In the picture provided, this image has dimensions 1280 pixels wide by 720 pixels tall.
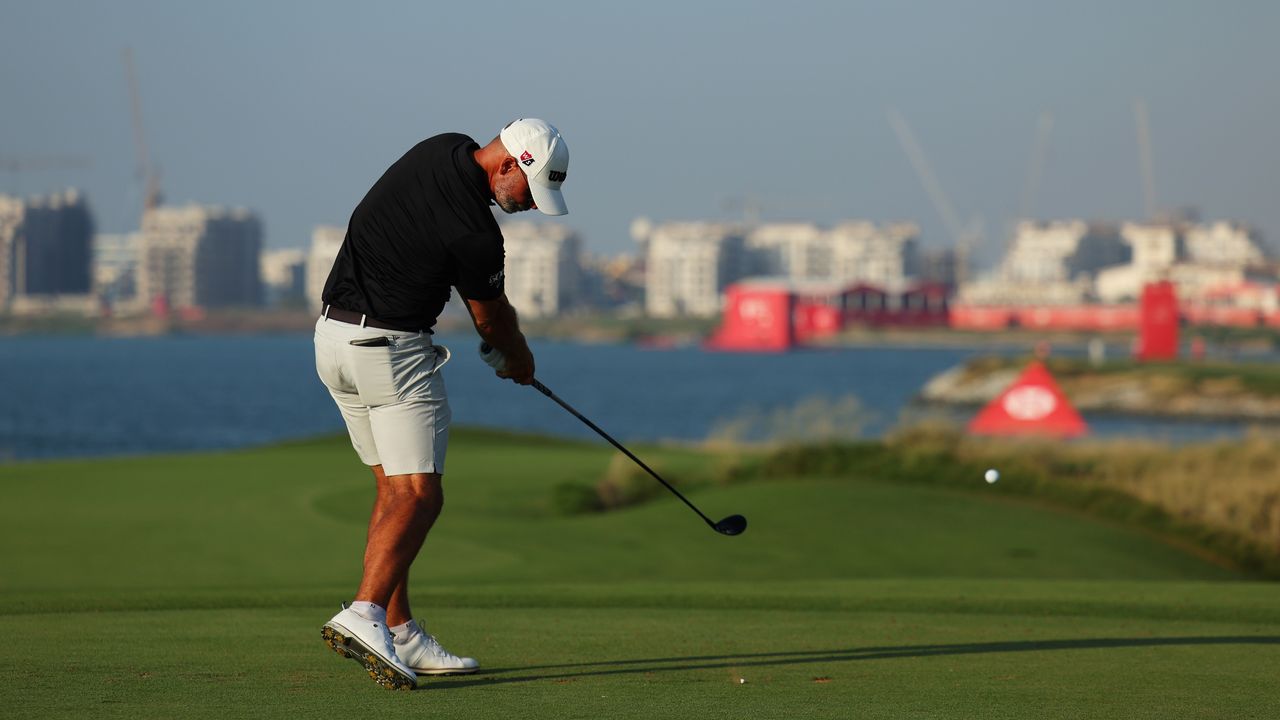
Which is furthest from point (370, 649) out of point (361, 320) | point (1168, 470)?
point (1168, 470)

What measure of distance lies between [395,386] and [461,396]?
93024 mm

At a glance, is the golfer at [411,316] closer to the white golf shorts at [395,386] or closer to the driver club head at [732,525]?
the white golf shorts at [395,386]

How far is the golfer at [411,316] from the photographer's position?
5.34 meters

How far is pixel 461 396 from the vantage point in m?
98.0

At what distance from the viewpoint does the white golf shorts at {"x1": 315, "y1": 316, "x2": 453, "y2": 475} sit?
216 inches

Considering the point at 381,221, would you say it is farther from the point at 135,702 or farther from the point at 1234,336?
the point at 1234,336

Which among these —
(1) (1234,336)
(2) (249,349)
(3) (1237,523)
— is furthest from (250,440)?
(2) (249,349)

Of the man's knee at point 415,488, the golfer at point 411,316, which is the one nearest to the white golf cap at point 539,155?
the golfer at point 411,316

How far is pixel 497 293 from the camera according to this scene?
17.8 feet

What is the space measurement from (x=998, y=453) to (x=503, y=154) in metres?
13.4

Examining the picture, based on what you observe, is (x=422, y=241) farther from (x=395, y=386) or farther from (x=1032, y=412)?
(x=1032, y=412)

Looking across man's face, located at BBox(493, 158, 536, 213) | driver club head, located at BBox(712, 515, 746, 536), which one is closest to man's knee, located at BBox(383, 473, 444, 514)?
man's face, located at BBox(493, 158, 536, 213)

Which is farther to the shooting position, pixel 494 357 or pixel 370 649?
pixel 494 357

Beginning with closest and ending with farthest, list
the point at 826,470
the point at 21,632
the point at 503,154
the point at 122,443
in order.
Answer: the point at 503,154, the point at 21,632, the point at 826,470, the point at 122,443
